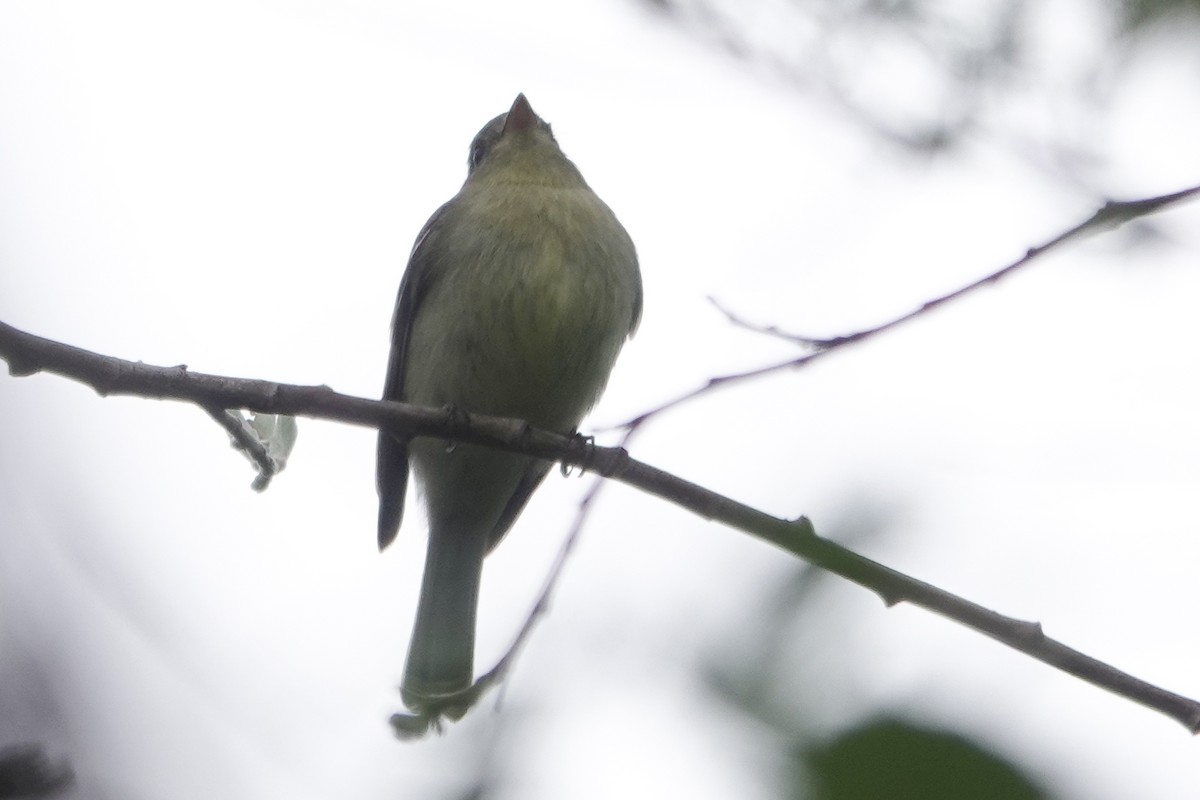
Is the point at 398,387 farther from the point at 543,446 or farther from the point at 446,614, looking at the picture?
the point at 543,446

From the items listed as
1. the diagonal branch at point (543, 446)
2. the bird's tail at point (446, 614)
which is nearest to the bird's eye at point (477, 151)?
the bird's tail at point (446, 614)

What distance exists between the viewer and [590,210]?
17.9ft

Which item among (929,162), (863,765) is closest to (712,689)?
(863,765)

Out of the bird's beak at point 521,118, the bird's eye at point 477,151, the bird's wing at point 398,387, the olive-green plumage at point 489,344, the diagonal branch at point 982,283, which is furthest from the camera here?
the bird's eye at point 477,151

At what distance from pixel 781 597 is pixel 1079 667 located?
1.16 meters

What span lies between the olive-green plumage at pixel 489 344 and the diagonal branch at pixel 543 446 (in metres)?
0.87

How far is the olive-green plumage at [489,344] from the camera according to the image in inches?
195

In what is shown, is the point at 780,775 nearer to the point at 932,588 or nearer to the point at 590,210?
the point at 932,588

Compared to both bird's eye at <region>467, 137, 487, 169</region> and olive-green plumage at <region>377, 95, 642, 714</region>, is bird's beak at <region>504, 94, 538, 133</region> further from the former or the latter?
olive-green plumage at <region>377, 95, 642, 714</region>

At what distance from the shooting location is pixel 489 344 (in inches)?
194

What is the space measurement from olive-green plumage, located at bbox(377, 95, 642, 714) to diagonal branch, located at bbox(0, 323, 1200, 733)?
871mm

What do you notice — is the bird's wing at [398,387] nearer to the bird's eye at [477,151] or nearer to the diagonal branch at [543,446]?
the bird's eye at [477,151]

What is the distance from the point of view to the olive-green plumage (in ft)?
16.2

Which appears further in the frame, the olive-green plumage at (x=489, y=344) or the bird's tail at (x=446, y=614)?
the bird's tail at (x=446, y=614)
